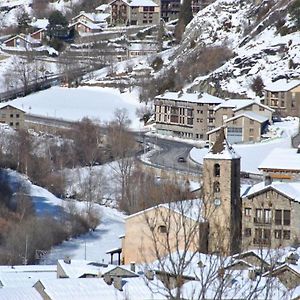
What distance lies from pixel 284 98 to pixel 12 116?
10117 millimetres

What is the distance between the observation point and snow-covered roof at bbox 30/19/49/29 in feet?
204

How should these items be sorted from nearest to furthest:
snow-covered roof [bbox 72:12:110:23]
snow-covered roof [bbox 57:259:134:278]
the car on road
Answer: snow-covered roof [bbox 57:259:134:278] → the car on road → snow-covered roof [bbox 72:12:110:23]

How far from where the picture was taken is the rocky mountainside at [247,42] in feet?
144

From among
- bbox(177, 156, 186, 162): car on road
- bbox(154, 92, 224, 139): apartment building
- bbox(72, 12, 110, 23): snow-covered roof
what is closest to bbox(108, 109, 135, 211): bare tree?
bbox(154, 92, 224, 139): apartment building

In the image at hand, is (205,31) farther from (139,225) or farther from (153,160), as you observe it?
(139,225)

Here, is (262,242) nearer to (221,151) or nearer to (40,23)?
(221,151)

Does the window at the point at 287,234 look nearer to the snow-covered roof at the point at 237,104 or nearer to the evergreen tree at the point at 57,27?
the snow-covered roof at the point at 237,104

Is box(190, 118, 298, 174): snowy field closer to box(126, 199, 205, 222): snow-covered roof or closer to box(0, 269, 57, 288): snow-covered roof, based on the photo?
box(126, 199, 205, 222): snow-covered roof

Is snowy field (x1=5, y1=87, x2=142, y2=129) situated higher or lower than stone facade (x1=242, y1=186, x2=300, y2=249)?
lower

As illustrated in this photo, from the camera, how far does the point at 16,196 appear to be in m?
29.2

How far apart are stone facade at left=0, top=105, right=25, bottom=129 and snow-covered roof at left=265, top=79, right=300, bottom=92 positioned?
9.13 metres

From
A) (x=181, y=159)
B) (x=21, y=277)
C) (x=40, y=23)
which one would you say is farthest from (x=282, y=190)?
(x=40, y=23)

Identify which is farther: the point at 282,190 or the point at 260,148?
the point at 260,148

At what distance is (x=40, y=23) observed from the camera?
207 feet
